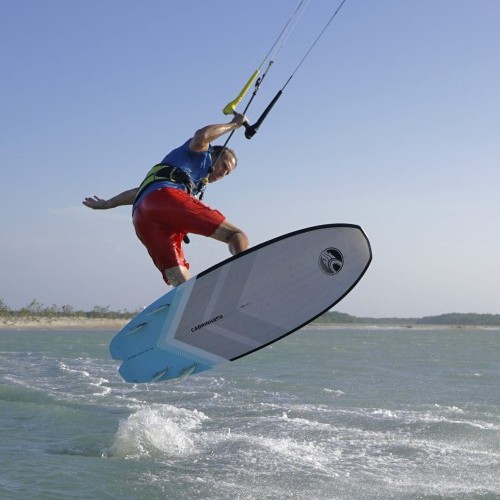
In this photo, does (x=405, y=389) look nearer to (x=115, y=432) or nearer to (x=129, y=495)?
(x=115, y=432)

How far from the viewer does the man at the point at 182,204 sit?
6289 millimetres

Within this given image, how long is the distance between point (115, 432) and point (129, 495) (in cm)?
416

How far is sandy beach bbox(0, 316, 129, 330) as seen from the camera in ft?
219

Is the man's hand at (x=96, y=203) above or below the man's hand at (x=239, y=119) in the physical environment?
below

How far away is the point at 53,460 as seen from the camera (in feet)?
32.9

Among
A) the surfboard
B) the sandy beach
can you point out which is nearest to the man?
the surfboard

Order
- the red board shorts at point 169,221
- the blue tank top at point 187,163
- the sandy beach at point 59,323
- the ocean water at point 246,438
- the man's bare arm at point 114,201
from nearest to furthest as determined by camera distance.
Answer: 1. the red board shorts at point 169,221
2. the blue tank top at point 187,163
3. the man's bare arm at point 114,201
4. the ocean water at point 246,438
5. the sandy beach at point 59,323

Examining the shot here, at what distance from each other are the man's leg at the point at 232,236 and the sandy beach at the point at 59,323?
61.6 meters

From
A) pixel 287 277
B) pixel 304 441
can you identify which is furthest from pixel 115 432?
pixel 287 277

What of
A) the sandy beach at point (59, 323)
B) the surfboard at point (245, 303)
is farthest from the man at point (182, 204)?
the sandy beach at point (59, 323)

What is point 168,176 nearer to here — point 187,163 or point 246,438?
point 187,163

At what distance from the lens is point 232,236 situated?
20.9ft

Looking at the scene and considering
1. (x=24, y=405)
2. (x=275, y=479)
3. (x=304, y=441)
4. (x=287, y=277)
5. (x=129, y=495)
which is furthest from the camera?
(x=24, y=405)

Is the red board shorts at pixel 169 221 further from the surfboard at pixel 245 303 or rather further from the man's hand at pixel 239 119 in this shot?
the man's hand at pixel 239 119
